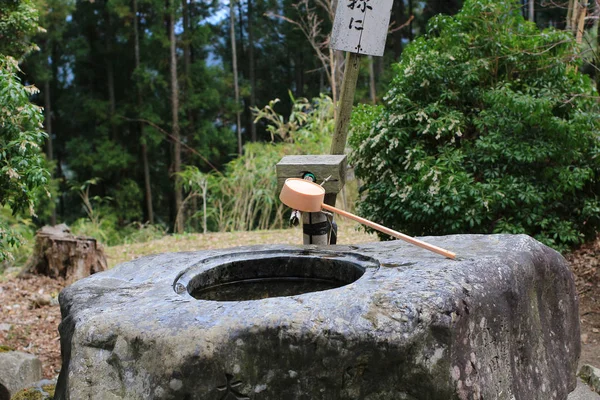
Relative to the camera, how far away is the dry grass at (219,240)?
6.41 meters

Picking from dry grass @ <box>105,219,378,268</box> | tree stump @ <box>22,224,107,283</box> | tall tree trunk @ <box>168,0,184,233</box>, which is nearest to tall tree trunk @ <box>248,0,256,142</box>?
tall tree trunk @ <box>168,0,184,233</box>

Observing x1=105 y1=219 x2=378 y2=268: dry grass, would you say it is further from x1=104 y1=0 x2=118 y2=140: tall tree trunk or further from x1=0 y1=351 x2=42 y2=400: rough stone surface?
x1=104 y1=0 x2=118 y2=140: tall tree trunk

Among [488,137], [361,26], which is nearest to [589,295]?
[488,137]

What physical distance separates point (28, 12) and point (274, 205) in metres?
4.62

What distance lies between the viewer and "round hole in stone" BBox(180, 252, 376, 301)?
248cm

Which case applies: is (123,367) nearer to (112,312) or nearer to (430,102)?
(112,312)

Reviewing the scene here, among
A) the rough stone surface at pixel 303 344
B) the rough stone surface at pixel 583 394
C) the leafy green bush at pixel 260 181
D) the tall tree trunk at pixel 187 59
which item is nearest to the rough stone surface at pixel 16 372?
the rough stone surface at pixel 303 344

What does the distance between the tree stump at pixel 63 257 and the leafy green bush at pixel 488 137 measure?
246cm

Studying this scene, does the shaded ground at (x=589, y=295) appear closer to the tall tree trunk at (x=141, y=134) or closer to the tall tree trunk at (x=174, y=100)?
the tall tree trunk at (x=174, y=100)

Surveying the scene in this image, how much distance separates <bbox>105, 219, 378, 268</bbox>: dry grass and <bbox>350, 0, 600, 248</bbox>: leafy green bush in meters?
1.91

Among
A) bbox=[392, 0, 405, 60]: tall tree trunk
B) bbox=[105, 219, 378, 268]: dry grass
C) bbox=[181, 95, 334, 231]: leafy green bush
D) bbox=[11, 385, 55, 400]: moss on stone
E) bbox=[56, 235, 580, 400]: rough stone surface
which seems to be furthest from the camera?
bbox=[392, 0, 405, 60]: tall tree trunk

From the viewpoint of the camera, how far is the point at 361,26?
3.55m

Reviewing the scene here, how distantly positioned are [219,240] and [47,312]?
261 cm

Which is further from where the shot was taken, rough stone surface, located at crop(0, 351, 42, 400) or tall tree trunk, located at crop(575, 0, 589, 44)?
tall tree trunk, located at crop(575, 0, 589, 44)
